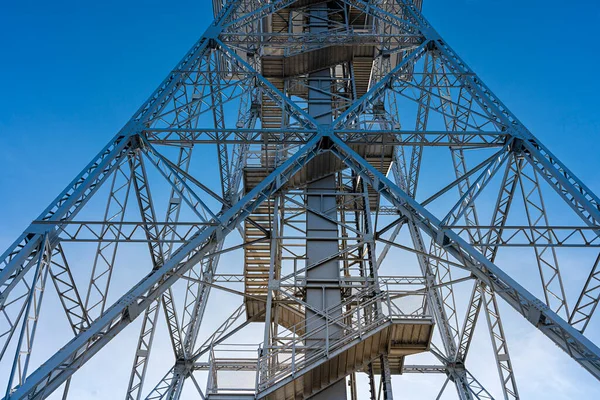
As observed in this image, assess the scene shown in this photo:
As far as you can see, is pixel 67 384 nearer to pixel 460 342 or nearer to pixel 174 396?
pixel 174 396

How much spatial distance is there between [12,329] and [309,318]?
6744 mm

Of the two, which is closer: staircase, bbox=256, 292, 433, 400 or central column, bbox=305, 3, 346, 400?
staircase, bbox=256, 292, 433, 400

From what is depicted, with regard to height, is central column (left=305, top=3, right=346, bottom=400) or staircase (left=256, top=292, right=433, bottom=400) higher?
central column (left=305, top=3, right=346, bottom=400)

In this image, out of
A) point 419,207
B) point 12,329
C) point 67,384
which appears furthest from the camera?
point 419,207

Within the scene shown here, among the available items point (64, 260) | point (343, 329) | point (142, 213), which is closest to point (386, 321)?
point (343, 329)

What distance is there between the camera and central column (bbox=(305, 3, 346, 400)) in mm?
13398

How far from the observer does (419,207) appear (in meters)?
11.8

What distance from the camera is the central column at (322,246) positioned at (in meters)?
13.4

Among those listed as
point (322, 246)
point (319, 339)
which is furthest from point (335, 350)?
point (322, 246)

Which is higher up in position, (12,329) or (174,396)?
(174,396)

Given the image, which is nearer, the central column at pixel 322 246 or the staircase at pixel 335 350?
the staircase at pixel 335 350

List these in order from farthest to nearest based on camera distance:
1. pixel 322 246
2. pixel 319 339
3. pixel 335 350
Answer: pixel 322 246 → pixel 319 339 → pixel 335 350

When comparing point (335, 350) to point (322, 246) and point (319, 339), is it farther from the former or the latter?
point (322, 246)

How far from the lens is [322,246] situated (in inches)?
607
